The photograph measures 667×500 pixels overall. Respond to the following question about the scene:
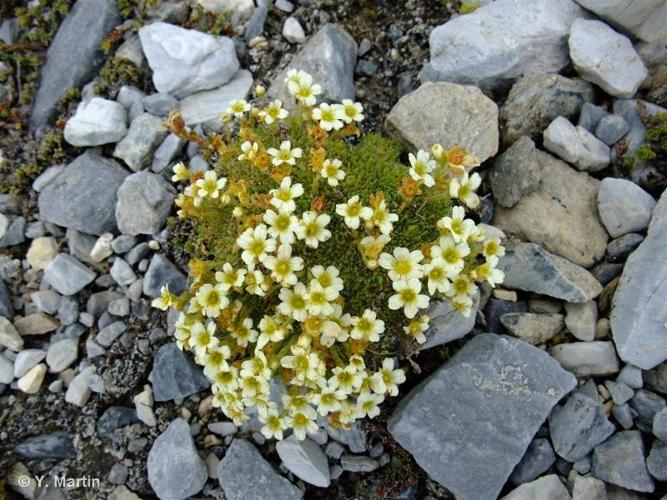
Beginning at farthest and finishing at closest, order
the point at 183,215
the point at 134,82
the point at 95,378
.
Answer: the point at 134,82 < the point at 95,378 < the point at 183,215

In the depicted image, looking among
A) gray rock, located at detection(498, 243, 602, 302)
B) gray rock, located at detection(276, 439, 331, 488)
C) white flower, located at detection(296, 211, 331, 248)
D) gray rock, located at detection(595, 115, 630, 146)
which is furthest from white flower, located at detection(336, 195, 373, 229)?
gray rock, located at detection(595, 115, 630, 146)

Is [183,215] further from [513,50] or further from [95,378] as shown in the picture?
[513,50]

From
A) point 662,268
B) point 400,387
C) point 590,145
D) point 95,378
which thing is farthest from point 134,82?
point 662,268

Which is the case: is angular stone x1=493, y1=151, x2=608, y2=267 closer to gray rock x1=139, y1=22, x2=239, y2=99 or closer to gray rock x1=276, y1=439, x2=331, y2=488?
gray rock x1=276, y1=439, x2=331, y2=488

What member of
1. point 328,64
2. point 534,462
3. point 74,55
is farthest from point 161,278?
point 534,462

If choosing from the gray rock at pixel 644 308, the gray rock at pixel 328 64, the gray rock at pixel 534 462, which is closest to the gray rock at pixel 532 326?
the gray rock at pixel 644 308

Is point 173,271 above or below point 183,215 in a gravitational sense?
below

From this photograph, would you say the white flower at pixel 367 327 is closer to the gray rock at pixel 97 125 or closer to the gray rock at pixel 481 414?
the gray rock at pixel 481 414
